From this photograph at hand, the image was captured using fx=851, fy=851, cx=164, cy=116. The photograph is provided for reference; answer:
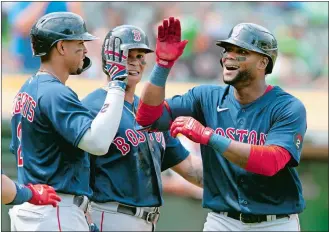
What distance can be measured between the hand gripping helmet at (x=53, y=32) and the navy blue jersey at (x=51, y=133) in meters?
0.22

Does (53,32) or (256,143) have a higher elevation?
(53,32)

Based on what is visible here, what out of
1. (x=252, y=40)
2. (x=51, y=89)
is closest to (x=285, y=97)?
(x=252, y=40)

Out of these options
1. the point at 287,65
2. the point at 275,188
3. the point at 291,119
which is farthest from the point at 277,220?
the point at 287,65

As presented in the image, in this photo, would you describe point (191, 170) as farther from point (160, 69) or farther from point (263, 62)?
point (160, 69)

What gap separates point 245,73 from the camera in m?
5.54

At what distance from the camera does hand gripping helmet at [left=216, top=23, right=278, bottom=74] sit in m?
5.52

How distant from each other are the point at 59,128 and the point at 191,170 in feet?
5.58

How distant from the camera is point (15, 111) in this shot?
509 cm

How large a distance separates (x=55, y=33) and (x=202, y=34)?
771 cm

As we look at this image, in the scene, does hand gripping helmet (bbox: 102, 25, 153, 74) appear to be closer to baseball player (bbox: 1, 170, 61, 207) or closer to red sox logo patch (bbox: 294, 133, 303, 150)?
red sox logo patch (bbox: 294, 133, 303, 150)

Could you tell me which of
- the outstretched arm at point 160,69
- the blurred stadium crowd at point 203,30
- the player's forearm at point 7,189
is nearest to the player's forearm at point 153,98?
the outstretched arm at point 160,69

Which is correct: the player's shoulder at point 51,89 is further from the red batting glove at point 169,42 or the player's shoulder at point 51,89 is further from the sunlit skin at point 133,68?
the sunlit skin at point 133,68

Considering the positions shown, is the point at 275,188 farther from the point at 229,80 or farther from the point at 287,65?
the point at 287,65

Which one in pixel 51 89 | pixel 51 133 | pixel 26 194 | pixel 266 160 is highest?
A: pixel 51 89
